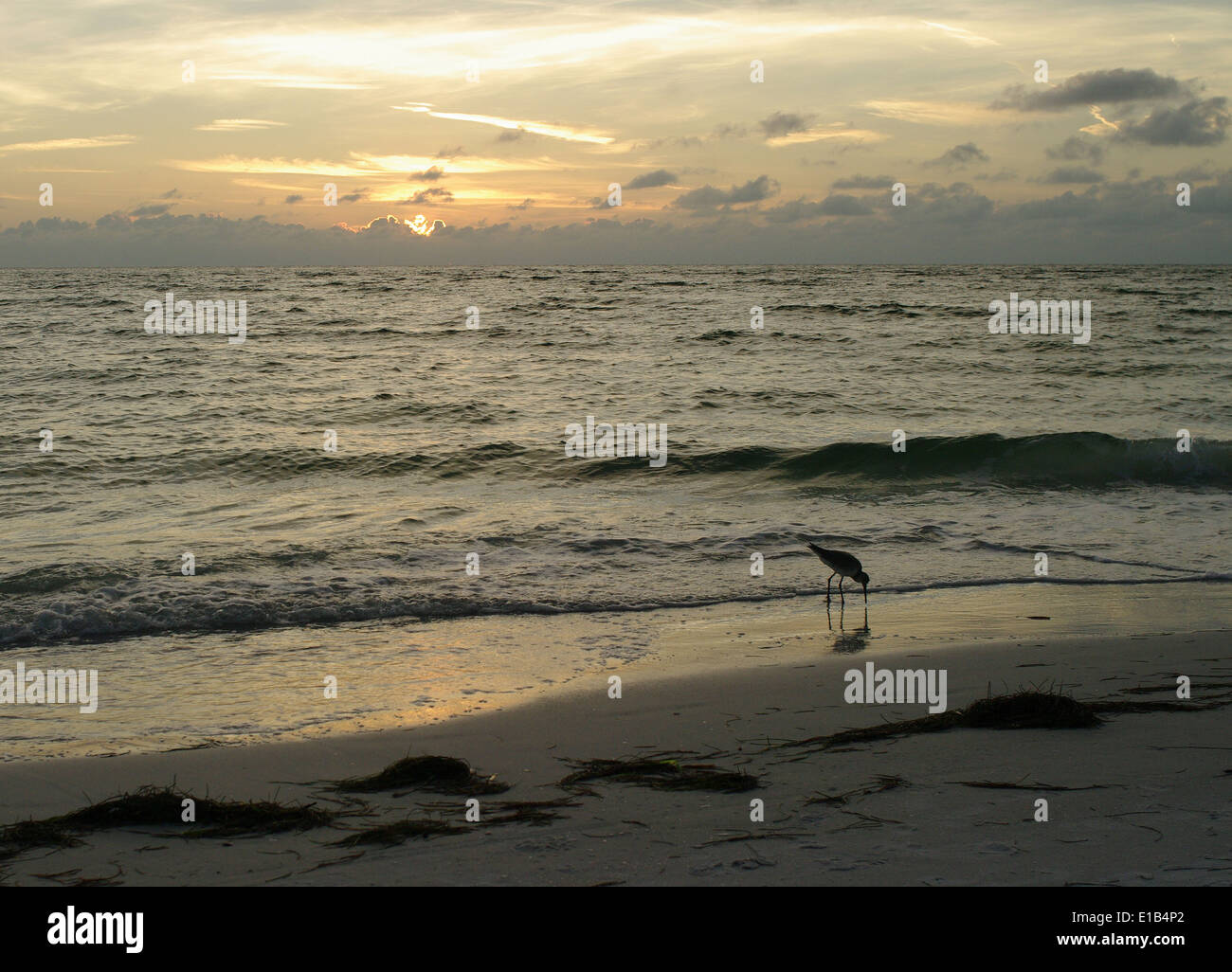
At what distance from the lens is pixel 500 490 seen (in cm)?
1559

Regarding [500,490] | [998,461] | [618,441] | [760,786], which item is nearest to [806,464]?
[998,461]

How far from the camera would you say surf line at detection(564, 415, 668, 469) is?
17961 mm

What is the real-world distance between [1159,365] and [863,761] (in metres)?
28.9

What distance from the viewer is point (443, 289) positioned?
67.7m

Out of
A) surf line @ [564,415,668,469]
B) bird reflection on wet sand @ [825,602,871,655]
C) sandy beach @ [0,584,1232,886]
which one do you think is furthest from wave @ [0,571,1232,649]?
surf line @ [564,415,668,469]

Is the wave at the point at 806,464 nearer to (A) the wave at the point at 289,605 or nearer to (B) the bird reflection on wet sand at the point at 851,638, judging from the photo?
(A) the wave at the point at 289,605

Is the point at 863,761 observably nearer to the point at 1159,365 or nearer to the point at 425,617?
the point at 425,617

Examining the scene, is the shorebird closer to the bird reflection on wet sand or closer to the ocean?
the bird reflection on wet sand

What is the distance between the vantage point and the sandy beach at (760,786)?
381 cm

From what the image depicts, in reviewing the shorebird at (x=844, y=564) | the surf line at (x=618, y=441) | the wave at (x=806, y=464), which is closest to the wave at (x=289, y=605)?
the shorebird at (x=844, y=564)

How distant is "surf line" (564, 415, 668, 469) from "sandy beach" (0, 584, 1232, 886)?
1030cm

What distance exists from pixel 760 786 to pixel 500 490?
1125 centimetres

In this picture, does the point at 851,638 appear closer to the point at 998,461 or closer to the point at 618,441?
the point at 998,461

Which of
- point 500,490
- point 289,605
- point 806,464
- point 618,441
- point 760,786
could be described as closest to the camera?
point 760,786
